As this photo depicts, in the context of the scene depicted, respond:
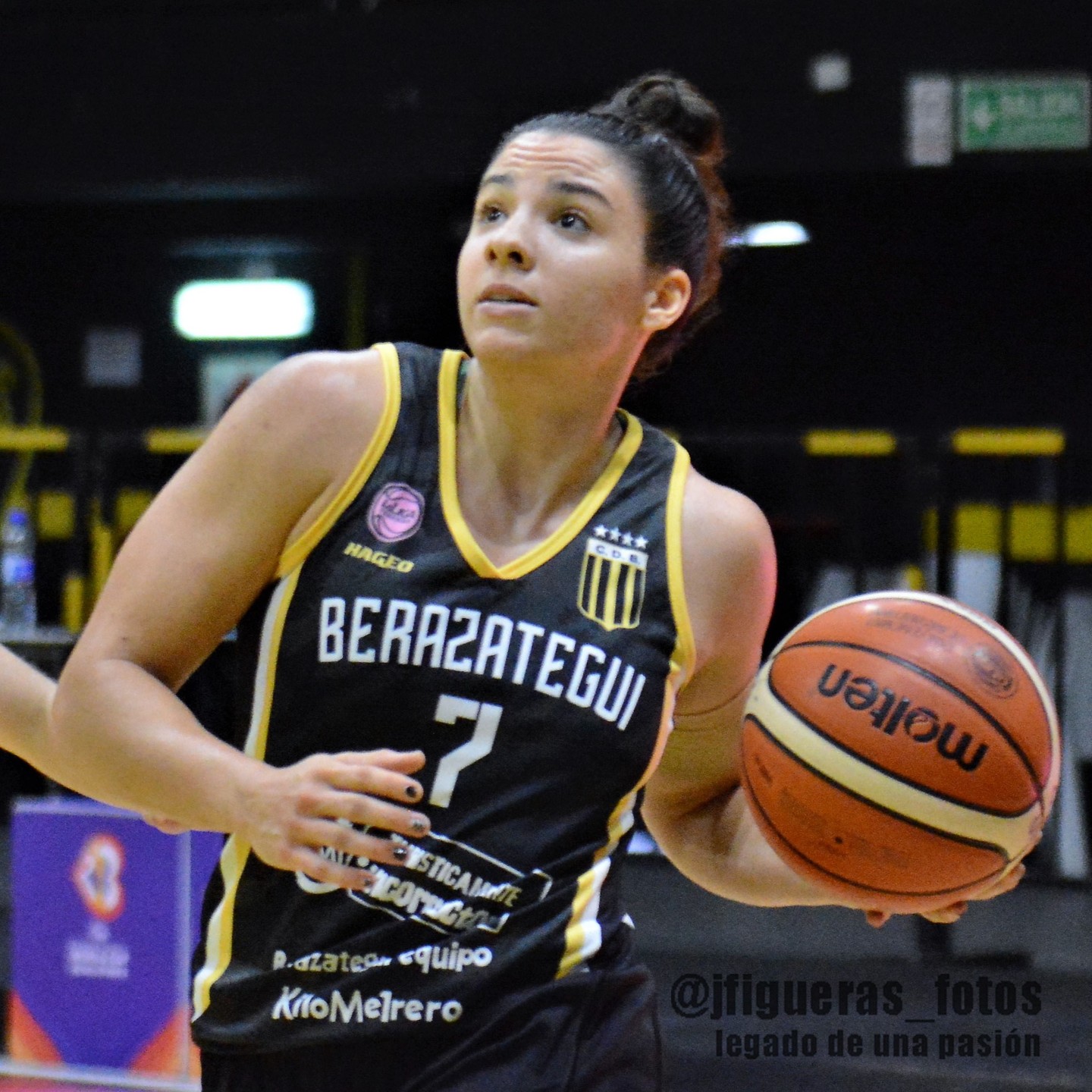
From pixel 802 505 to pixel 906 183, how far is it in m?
3.35

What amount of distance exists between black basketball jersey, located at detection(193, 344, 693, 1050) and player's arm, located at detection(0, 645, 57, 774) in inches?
8.6

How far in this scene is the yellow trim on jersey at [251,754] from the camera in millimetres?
1753

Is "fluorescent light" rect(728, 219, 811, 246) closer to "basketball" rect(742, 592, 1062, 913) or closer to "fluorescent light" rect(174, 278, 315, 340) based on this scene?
"fluorescent light" rect(174, 278, 315, 340)

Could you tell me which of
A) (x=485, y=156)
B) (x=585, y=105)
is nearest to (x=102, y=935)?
(x=585, y=105)

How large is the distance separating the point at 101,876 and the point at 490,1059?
2439 mm

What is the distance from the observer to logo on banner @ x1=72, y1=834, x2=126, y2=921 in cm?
388

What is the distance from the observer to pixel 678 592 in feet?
6.05

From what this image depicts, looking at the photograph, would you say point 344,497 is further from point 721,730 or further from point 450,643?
point 721,730

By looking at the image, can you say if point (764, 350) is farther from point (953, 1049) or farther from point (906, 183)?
point (953, 1049)

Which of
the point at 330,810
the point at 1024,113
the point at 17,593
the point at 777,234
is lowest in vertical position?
the point at 17,593

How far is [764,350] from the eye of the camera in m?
8.81

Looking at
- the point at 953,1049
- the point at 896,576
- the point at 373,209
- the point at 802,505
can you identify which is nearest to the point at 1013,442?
the point at 802,505

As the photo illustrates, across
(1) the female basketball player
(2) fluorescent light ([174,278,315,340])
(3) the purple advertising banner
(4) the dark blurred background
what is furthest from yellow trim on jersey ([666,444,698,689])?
(2) fluorescent light ([174,278,315,340])

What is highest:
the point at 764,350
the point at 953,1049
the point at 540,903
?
the point at 540,903
